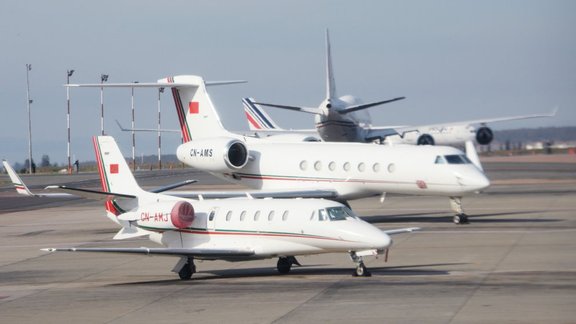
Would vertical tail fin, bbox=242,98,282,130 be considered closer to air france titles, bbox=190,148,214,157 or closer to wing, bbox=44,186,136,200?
air france titles, bbox=190,148,214,157

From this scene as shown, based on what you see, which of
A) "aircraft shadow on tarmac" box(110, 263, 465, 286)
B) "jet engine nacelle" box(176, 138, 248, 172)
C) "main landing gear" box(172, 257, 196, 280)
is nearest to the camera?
"aircraft shadow on tarmac" box(110, 263, 465, 286)

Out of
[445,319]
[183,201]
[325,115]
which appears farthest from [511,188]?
[445,319]

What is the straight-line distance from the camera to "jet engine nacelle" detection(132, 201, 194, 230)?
26797mm

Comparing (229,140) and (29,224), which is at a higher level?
(229,140)

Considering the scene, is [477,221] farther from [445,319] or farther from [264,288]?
[445,319]

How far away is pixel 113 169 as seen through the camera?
29.6 metres

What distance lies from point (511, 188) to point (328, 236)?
33.8 metres

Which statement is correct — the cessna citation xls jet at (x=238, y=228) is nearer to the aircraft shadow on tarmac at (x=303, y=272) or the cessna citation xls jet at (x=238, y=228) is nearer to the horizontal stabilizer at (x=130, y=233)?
the horizontal stabilizer at (x=130, y=233)

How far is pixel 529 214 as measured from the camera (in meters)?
41.1

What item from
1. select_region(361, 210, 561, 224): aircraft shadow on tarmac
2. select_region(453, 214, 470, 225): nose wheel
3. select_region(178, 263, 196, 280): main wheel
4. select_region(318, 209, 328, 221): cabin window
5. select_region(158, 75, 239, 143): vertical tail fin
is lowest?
select_region(361, 210, 561, 224): aircraft shadow on tarmac

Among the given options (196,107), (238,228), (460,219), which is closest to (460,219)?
(460,219)

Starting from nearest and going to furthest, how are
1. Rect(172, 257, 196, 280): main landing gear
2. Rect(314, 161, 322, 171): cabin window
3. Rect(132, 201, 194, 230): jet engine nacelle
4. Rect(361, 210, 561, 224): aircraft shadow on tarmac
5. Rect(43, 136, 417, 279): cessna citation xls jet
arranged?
Rect(43, 136, 417, 279): cessna citation xls jet
Rect(172, 257, 196, 280): main landing gear
Rect(132, 201, 194, 230): jet engine nacelle
Rect(361, 210, 561, 224): aircraft shadow on tarmac
Rect(314, 161, 322, 171): cabin window

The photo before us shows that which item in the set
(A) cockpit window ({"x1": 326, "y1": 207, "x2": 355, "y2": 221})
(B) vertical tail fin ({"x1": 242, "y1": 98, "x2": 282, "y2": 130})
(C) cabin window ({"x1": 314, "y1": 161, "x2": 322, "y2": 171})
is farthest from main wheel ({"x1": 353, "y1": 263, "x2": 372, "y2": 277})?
(B) vertical tail fin ({"x1": 242, "y1": 98, "x2": 282, "y2": 130})

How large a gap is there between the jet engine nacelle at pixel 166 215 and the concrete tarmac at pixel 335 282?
4.21 feet
